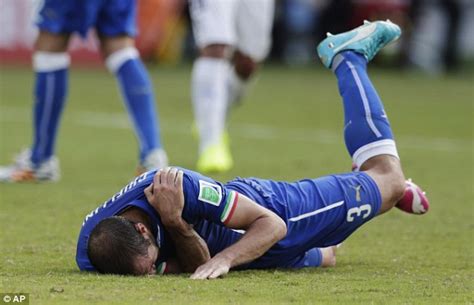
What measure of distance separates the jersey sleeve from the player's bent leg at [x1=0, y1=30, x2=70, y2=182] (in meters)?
3.07

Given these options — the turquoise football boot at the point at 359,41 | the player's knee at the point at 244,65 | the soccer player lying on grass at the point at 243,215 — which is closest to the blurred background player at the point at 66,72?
the player's knee at the point at 244,65

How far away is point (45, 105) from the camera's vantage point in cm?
780

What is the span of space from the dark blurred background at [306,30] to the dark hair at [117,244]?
1348 cm

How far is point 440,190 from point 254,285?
11.4ft

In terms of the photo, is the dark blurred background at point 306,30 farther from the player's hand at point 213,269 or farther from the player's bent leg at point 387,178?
the player's hand at point 213,269

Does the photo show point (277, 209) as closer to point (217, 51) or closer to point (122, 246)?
point (122, 246)

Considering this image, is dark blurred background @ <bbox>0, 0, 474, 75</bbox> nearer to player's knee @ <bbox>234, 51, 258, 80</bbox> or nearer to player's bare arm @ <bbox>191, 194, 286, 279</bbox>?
player's knee @ <bbox>234, 51, 258, 80</bbox>

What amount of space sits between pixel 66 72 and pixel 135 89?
440 millimetres

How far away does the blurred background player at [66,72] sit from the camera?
765cm

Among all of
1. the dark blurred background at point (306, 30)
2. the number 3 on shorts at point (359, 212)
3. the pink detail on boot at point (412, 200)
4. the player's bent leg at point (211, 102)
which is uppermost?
the number 3 on shorts at point (359, 212)

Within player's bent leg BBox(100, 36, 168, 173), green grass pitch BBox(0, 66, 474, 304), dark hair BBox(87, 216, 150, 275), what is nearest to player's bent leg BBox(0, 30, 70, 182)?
green grass pitch BBox(0, 66, 474, 304)

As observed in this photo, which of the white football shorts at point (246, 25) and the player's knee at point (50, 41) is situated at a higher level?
the player's knee at point (50, 41)

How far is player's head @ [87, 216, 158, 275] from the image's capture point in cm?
468

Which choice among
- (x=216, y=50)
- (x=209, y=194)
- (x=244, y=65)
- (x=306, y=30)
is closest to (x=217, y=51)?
(x=216, y=50)
